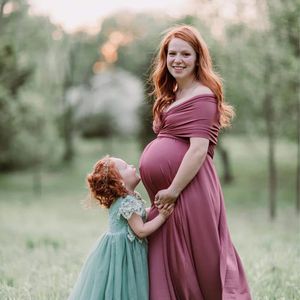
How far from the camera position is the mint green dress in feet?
12.6

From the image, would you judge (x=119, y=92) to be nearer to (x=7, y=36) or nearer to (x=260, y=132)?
(x=260, y=132)

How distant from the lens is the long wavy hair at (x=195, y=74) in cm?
390

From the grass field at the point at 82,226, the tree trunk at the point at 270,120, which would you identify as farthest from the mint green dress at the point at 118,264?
the tree trunk at the point at 270,120

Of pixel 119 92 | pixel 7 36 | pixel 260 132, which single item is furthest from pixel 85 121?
pixel 7 36

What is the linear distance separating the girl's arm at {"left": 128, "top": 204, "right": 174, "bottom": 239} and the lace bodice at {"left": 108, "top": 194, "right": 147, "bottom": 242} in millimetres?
41

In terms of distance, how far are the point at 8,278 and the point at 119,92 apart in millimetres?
25720

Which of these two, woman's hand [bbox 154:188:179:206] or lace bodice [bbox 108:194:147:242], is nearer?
woman's hand [bbox 154:188:179:206]

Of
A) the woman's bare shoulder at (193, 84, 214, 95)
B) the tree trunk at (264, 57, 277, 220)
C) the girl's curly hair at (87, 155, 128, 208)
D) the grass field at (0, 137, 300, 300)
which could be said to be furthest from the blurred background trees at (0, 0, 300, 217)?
the girl's curly hair at (87, 155, 128, 208)

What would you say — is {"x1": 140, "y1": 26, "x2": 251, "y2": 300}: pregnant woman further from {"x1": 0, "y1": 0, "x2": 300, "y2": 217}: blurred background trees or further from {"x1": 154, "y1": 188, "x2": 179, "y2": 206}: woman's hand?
{"x1": 0, "y1": 0, "x2": 300, "y2": 217}: blurred background trees

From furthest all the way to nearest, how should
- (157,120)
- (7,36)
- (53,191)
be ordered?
(53,191) < (7,36) < (157,120)

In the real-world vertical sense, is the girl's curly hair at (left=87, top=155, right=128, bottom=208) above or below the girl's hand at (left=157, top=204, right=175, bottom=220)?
above

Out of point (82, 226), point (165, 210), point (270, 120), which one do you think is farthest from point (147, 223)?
point (270, 120)

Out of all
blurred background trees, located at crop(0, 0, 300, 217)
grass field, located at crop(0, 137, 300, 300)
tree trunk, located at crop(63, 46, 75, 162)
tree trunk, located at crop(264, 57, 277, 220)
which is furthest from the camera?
tree trunk, located at crop(63, 46, 75, 162)

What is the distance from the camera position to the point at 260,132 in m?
17.6
